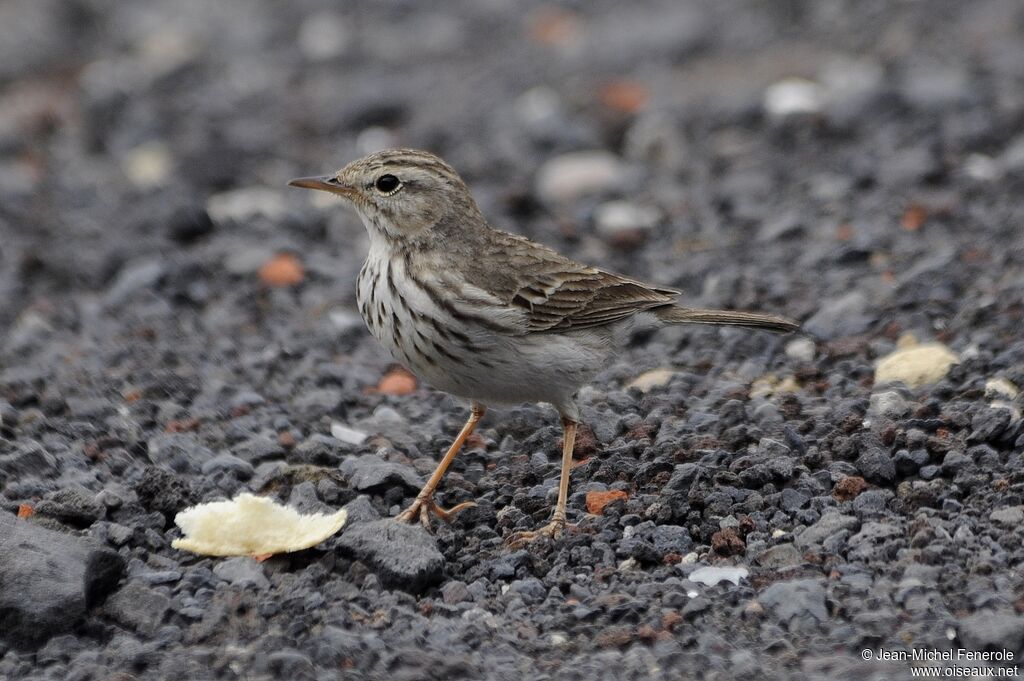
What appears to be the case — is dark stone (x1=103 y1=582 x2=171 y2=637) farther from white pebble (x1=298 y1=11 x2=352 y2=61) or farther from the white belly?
white pebble (x1=298 y1=11 x2=352 y2=61)

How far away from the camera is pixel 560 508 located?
7238 mm

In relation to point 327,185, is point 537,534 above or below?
below

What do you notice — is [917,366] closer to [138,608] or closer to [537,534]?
[537,534]

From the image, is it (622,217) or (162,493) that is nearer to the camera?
(162,493)

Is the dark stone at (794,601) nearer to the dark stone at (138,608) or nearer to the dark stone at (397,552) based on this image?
the dark stone at (397,552)

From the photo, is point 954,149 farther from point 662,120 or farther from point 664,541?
point 664,541

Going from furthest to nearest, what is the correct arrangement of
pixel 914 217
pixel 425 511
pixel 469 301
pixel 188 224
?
pixel 188 224 < pixel 914 217 < pixel 425 511 < pixel 469 301

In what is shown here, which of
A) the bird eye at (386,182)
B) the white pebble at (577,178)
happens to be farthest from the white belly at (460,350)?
the white pebble at (577,178)

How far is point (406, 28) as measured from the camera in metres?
18.9

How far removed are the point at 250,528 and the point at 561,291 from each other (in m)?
2.11

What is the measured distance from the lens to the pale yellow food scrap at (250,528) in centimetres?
672

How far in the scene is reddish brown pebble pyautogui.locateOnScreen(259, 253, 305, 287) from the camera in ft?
36.6

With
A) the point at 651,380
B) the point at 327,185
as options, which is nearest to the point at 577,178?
the point at 651,380

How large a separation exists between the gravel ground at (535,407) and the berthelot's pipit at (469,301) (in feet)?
1.89
